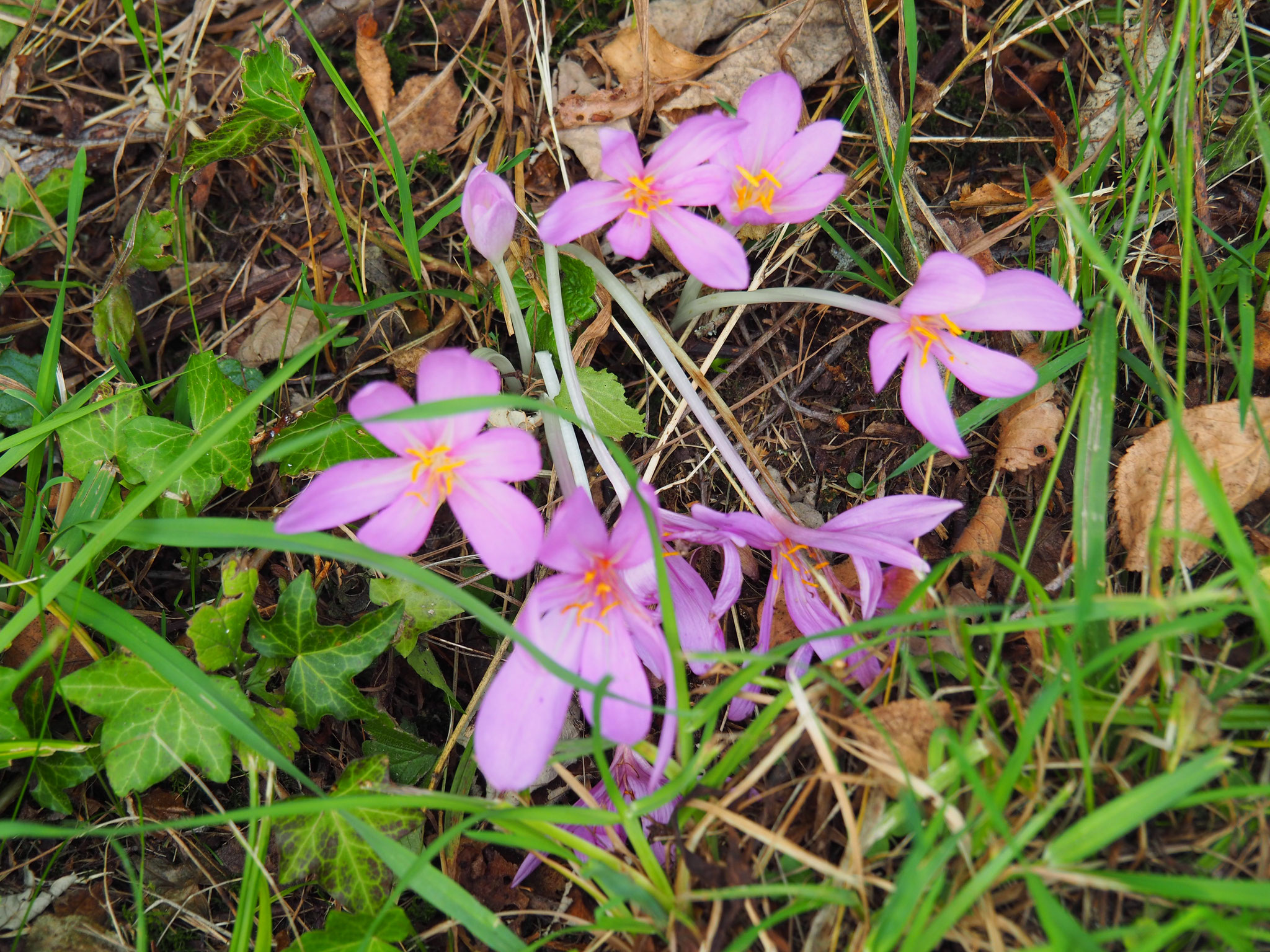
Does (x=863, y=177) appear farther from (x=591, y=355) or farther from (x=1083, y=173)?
(x=591, y=355)

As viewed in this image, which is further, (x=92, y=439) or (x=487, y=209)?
(x=92, y=439)

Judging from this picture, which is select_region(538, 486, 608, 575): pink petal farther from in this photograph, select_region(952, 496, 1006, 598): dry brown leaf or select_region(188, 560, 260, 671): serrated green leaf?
select_region(952, 496, 1006, 598): dry brown leaf

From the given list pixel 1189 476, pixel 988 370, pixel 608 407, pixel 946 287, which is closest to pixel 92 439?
pixel 608 407

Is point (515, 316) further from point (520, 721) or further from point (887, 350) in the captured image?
point (520, 721)

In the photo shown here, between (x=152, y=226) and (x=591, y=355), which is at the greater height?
(x=152, y=226)

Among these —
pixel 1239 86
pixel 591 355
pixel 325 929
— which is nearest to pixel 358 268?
pixel 591 355

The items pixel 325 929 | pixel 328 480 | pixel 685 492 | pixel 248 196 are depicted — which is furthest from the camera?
pixel 248 196

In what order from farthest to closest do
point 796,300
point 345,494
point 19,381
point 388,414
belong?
point 19,381
point 796,300
point 345,494
point 388,414
